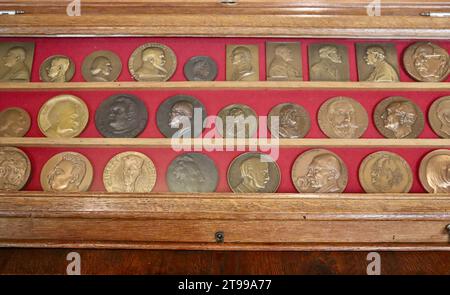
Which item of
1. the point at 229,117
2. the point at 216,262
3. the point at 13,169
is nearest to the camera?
the point at 216,262

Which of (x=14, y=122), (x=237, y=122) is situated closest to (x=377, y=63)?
(x=237, y=122)

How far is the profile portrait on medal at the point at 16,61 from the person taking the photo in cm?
192

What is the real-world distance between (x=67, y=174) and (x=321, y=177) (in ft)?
4.18

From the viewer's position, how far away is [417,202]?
5.33 ft

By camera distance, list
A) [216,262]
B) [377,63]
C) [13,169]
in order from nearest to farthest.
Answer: [216,262] < [13,169] < [377,63]

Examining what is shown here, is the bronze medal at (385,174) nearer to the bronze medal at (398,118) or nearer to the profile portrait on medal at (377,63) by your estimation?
the bronze medal at (398,118)

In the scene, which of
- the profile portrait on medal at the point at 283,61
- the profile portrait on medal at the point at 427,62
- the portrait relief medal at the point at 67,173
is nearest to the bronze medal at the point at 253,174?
the profile portrait on medal at the point at 283,61

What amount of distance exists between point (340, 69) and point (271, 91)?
0.41 meters

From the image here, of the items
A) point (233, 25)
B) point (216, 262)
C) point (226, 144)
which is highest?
point (233, 25)

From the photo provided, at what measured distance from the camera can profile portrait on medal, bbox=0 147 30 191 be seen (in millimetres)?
1725

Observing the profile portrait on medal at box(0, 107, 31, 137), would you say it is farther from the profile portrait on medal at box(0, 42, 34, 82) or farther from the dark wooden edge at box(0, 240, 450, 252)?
the dark wooden edge at box(0, 240, 450, 252)

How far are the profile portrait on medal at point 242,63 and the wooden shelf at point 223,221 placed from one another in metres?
0.69

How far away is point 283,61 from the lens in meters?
1.94

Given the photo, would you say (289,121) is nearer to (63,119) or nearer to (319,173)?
(319,173)
